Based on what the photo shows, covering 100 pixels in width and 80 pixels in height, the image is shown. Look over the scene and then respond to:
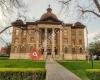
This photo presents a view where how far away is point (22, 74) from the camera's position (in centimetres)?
1894

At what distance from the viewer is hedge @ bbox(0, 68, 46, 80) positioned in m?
18.8

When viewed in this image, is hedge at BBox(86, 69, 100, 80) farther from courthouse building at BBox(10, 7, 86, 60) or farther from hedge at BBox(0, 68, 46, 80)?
courthouse building at BBox(10, 7, 86, 60)

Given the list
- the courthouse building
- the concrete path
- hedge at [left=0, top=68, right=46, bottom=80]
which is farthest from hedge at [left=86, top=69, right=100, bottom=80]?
the courthouse building

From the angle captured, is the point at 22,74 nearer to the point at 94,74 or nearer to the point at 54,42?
the point at 94,74

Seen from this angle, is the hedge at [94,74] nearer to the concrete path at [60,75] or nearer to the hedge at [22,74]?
the hedge at [22,74]

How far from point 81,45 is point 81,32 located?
555cm

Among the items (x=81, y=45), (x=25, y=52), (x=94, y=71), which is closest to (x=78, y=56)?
(x=81, y=45)

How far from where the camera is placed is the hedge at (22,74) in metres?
18.8

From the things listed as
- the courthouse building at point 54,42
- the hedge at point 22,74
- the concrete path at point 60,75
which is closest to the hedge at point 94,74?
the hedge at point 22,74

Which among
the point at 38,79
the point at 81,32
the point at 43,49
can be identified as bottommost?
the point at 38,79

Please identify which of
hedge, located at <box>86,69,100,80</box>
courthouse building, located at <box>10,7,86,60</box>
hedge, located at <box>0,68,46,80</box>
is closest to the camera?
hedge, located at <box>0,68,46,80</box>

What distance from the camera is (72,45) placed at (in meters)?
113

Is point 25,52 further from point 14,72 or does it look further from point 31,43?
point 14,72

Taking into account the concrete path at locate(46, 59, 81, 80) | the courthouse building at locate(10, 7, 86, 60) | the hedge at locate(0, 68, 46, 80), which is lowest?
the concrete path at locate(46, 59, 81, 80)
